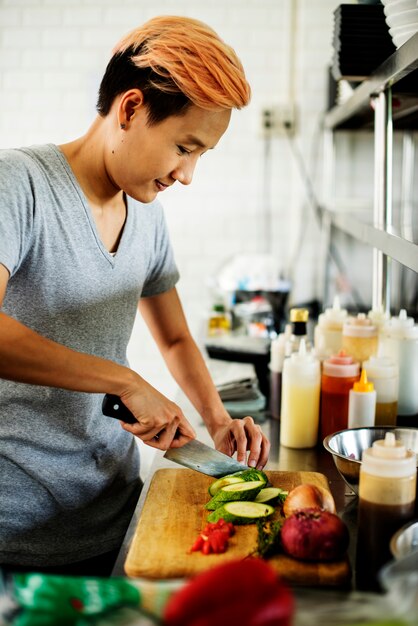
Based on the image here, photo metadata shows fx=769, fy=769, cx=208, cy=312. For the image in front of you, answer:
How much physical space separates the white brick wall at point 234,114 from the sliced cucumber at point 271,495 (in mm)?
3372

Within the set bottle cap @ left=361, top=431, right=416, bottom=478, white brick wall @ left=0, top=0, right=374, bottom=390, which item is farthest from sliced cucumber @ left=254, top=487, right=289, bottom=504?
white brick wall @ left=0, top=0, right=374, bottom=390

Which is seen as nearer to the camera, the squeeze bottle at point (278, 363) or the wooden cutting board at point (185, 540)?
the wooden cutting board at point (185, 540)

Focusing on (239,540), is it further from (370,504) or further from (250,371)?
(250,371)

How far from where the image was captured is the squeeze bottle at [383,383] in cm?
204

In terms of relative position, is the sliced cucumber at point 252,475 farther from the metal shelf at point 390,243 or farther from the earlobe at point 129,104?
the earlobe at point 129,104

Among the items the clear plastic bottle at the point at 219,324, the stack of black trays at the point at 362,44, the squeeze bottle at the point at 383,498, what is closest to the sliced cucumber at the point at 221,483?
the squeeze bottle at the point at 383,498

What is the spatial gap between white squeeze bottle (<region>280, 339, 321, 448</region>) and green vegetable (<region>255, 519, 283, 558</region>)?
652 millimetres

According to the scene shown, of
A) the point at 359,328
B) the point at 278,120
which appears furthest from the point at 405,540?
the point at 278,120

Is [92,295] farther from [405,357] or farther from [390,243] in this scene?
[405,357]

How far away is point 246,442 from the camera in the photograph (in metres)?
1.85

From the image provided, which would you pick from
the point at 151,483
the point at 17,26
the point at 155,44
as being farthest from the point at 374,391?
the point at 17,26

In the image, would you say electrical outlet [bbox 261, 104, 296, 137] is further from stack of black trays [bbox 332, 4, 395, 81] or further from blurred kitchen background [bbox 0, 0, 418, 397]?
stack of black trays [bbox 332, 4, 395, 81]

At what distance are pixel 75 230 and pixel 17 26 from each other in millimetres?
3651

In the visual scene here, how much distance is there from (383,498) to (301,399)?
80cm
